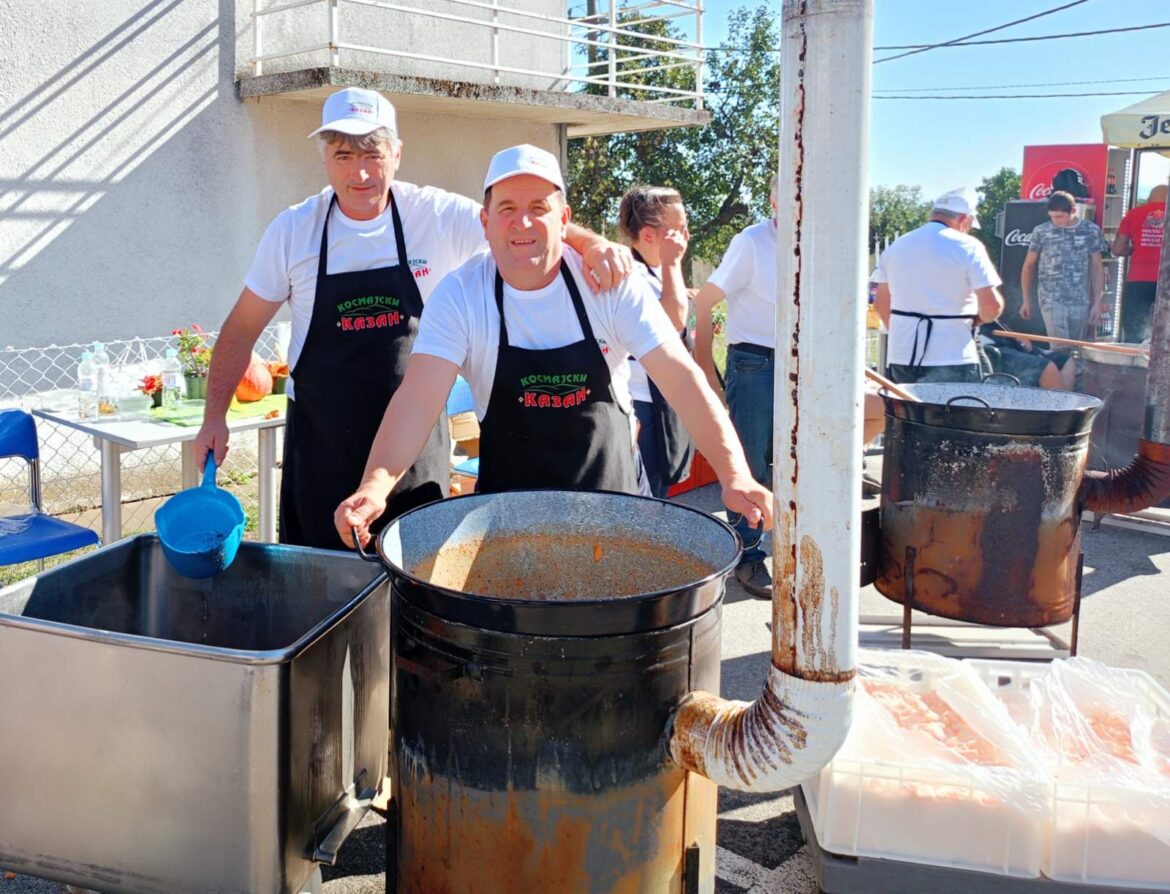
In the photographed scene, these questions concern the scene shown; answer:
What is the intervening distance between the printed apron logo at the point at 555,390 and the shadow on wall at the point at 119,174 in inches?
218

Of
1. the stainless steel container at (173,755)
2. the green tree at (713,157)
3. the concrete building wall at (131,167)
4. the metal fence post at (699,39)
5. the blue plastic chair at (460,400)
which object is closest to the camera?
the stainless steel container at (173,755)

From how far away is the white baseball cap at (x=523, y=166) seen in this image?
8.28ft

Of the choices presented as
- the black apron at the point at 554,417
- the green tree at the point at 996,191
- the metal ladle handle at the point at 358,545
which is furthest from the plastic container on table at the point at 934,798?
the green tree at the point at 996,191

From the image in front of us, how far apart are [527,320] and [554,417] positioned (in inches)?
10.2

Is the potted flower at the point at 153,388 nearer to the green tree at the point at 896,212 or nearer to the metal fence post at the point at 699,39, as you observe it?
the metal fence post at the point at 699,39

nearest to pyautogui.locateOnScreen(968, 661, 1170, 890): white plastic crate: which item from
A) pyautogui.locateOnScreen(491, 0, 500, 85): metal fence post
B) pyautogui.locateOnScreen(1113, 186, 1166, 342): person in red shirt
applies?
pyautogui.locateOnScreen(491, 0, 500, 85): metal fence post

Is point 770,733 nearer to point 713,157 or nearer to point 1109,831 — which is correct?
point 1109,831

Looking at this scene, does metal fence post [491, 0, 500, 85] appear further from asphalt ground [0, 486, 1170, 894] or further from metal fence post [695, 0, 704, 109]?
asphalt ground [0, 486, 1170, 894]

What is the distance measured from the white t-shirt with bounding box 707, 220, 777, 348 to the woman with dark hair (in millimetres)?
367

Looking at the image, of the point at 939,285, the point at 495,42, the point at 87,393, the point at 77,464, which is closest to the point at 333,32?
the point at 495,42

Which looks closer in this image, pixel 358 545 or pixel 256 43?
pixel 358 545

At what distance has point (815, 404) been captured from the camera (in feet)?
5.47

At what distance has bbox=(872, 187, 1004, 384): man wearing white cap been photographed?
5.72 metres

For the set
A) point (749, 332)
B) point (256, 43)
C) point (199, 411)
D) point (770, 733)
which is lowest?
point (770, 733)
